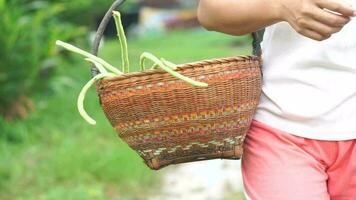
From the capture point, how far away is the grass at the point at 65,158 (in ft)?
16.0

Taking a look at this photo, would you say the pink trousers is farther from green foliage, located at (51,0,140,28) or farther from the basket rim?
green foliage, located at (51,0,140,28)

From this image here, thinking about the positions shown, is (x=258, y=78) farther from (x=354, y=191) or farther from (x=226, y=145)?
(x=354, y=191)

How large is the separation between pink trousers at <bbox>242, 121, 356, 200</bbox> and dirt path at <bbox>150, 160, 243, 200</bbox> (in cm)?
290

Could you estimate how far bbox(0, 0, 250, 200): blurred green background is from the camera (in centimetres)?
498

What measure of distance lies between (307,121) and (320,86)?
0.09 metres

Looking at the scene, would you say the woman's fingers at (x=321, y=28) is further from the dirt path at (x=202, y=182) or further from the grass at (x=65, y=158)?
Answer: the dirt path at (x=202, y=182)

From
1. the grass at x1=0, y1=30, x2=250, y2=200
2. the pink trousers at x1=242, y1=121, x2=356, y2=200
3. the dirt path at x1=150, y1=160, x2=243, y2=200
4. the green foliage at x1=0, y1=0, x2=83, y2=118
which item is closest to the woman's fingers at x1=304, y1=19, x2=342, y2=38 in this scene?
the pink trousers at x1=242, y1=121, x2=356, y2=200

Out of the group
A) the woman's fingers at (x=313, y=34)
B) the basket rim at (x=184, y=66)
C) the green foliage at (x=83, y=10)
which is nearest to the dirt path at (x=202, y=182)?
the green foliage at (x=83, y=10)

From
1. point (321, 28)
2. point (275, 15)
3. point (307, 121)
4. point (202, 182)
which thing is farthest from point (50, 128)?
point (321, 28)

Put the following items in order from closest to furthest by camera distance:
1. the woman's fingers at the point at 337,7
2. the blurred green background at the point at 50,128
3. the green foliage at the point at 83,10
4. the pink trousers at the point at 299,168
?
the woman's fingers at the point at 337,7 → the pink trousers at the point at 299,168 → the blurred green background at the point at 50,128 → the green foliage at the point at 83,10

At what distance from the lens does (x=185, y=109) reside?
186 centimetres

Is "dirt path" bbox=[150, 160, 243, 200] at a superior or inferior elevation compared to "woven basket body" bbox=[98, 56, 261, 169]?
inferior

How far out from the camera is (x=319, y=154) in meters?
1.98

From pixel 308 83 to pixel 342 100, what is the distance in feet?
0.30
